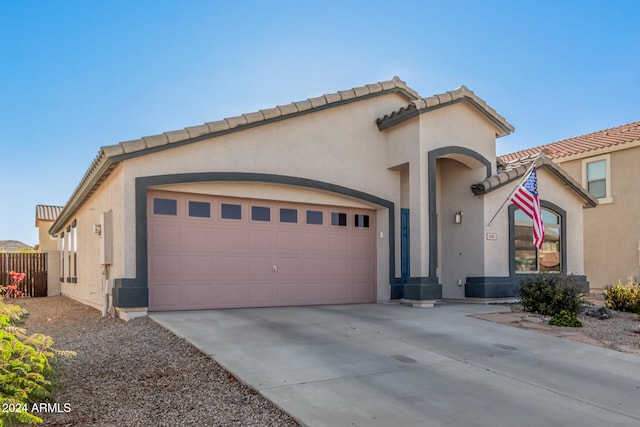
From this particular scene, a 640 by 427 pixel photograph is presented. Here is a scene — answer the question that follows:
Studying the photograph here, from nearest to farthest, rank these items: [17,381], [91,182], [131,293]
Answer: [17,381], [131,293], [91,182]

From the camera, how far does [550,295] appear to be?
1023cm

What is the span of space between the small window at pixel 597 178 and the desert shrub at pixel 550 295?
8656mm

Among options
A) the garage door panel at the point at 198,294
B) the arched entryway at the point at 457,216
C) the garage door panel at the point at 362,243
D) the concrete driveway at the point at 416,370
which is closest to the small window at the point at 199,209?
the garage door panel at the point at 198,294

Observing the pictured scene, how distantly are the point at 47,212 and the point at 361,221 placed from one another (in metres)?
27.2

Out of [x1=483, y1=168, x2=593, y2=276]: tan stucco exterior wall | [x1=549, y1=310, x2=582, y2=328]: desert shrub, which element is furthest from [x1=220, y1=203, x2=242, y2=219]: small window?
[x1=549, y1=310, x2=582, y2=328]: desert shrub

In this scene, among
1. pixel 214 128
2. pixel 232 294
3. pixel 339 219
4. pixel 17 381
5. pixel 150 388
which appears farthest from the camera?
pixel 339 219

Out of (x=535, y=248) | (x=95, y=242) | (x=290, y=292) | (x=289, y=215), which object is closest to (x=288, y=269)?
(x=290, y=292)

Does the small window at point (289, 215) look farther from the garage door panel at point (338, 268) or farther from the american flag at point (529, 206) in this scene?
the american flag at point (529, 206)

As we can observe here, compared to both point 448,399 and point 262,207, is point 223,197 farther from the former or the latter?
point 448,399

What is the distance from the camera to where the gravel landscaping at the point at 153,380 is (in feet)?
14.8

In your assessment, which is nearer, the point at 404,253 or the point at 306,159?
the point at 306,159

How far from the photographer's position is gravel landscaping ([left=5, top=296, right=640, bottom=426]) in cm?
452

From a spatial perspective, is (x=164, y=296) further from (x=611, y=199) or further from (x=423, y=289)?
(x=611, y=199)

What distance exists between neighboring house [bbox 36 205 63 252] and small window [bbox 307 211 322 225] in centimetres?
2455
